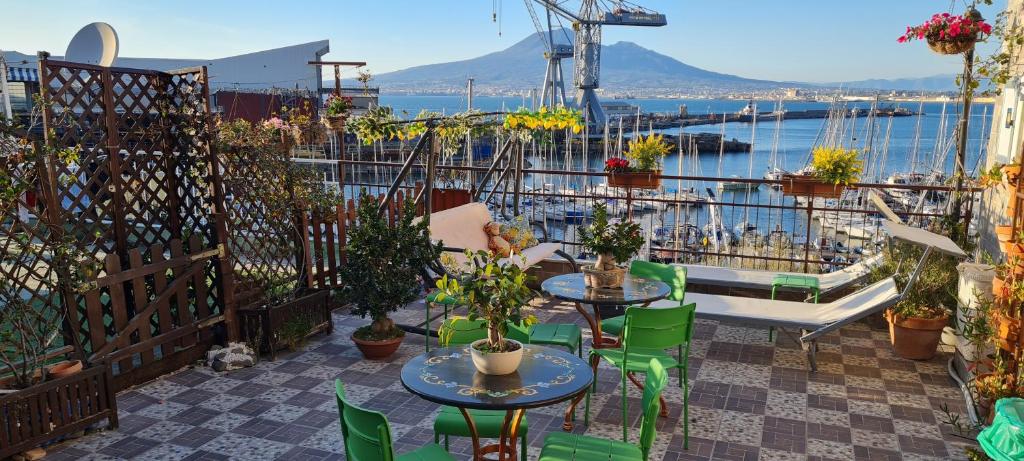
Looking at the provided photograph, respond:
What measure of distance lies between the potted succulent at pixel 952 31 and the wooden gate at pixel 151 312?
6.28 metres

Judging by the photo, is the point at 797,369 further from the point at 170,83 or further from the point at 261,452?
the point at 170,83

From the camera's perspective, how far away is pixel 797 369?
5.48 meters

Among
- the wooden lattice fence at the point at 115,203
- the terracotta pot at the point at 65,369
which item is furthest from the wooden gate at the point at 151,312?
the terracotta pot at the point at 65,369

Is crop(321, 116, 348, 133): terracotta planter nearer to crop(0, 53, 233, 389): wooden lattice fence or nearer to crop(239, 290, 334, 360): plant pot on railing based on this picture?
crop(0, 53, 233, 389): wooden lattice fence

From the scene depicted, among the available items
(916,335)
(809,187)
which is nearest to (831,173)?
(809,187)

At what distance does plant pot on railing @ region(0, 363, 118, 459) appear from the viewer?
12.6 feet

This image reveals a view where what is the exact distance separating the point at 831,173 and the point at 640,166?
201 cm

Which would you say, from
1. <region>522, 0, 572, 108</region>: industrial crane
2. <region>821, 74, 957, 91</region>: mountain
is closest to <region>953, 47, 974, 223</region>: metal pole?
→ <region>821, 74, 957, 91</region>: mountain

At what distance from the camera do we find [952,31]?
561 cm

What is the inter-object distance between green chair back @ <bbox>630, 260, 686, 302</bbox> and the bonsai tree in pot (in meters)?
1.81

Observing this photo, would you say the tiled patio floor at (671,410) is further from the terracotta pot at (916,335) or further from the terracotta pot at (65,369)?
the terracotta pot at (65,369)

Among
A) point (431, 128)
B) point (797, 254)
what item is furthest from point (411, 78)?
point (431, 128)

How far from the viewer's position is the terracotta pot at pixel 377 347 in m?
5.61

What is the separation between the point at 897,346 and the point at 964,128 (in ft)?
7.71
